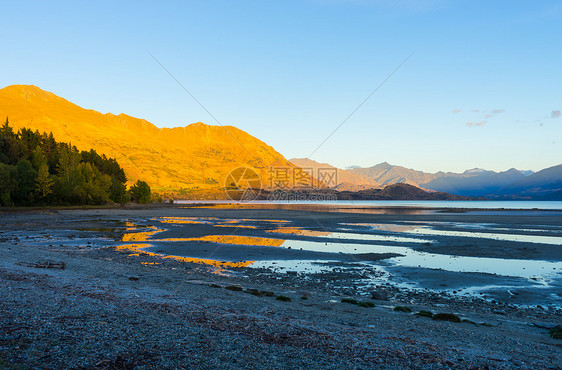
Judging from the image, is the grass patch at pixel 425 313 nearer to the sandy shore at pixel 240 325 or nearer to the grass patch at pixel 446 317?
the grass patch at pixel 446 317

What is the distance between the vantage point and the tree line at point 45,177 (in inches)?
3305

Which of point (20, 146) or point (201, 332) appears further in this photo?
point (20, 146)

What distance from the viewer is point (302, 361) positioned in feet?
27.3

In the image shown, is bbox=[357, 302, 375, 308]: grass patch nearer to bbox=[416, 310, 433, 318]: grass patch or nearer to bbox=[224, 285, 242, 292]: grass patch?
bbox=[416, 310, 433, 318]: grass patch

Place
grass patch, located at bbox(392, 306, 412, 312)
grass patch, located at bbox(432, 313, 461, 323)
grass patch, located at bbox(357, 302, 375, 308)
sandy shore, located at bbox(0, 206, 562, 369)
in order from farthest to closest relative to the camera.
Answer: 1. grass patch, located at bbox(357, 302, 375, 308)
2. grass patch, located at bbox(392, 306, 412, 312)
3. grass patch, located at bbox(432, 313, 461, 323)
4. sandy shore, located at bbox(0, 206, 562, 369)

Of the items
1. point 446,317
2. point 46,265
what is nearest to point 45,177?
point 46,265

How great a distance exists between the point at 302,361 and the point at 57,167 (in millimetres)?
122495

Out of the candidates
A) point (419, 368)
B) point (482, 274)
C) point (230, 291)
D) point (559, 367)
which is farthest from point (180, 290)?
point (482, 274)

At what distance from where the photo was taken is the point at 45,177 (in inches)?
3472

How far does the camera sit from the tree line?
8394cm

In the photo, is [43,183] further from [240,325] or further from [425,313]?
[425,313]

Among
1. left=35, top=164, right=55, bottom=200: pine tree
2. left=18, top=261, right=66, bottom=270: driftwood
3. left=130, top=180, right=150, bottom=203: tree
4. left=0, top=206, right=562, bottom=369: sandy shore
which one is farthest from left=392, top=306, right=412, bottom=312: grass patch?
left=130, top=180, right=150, bottom=203: tree

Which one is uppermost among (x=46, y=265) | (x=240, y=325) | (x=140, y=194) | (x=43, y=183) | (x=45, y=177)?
(x=45, y=177)

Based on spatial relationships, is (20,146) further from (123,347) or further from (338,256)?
(123,347)
